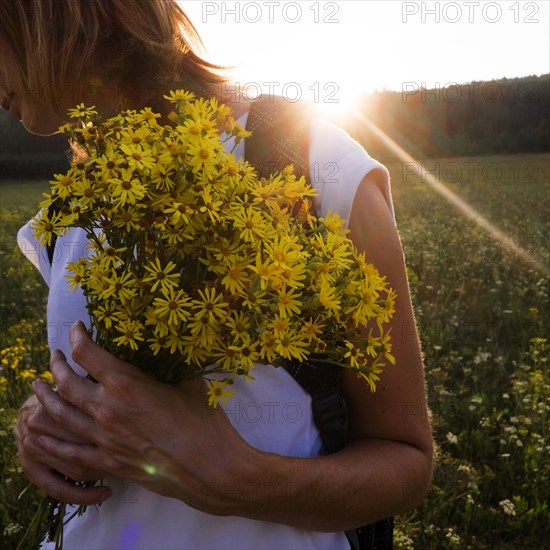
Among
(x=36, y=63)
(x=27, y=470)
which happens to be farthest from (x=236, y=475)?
(x=36, y=63)

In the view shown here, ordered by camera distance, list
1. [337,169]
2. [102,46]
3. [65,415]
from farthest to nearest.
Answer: [102,46]
[337,169]
[65,415]

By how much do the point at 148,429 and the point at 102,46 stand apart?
108 centimetres

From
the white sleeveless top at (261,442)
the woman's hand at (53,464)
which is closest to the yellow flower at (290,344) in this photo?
the white sleeveless top at (261,442)

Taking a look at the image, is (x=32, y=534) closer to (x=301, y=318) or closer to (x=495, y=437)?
(x=301, y=318)

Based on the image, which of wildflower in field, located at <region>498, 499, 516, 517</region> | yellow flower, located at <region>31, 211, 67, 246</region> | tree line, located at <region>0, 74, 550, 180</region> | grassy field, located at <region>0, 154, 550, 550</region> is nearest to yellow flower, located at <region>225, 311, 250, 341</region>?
yellow flower, located at <region>31, 211, 67, 246</region>

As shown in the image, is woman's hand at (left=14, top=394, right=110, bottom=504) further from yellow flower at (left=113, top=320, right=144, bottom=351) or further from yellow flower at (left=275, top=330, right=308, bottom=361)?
yellow flower at (left=275, top=330, right=308, bottom=361)

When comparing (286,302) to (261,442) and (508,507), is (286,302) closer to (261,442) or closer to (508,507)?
(261,442)

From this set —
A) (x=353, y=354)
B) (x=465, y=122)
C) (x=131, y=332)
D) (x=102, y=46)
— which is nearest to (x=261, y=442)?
(x=353, y=354)

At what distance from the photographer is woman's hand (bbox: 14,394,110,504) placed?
50.7 inches

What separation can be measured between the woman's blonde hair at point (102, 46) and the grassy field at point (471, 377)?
3.20 ft

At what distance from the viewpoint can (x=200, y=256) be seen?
101 cm

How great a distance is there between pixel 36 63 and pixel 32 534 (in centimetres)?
117

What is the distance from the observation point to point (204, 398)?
1208mm

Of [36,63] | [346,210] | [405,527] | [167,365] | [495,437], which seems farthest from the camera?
[495,437]
